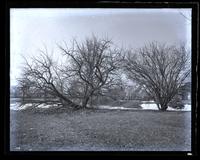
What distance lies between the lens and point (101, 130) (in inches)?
76.4

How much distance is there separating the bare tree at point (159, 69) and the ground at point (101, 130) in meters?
0.12

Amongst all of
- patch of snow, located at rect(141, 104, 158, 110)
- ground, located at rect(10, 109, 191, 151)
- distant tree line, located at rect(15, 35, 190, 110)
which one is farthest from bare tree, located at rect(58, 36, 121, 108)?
patch of snow, located at rect(141, 104, 158, 110)

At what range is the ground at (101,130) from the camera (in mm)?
1926

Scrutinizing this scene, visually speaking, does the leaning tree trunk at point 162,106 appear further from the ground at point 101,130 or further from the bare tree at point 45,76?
the bare tree at point 45,76

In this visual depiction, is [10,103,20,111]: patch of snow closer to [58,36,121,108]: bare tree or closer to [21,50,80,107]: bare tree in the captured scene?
[21,50,80,107]: bare tree

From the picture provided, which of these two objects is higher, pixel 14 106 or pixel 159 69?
pixel 159 69

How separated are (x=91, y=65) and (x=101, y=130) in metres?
0.39

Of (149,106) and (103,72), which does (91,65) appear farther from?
(149,106)

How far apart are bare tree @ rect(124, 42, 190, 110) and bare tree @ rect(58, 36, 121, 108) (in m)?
0.10

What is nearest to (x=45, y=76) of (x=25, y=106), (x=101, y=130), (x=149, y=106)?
(x=25, y=106)

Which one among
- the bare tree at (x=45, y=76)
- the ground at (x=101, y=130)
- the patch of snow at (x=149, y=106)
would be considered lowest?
the ground at (x=101, y=130)

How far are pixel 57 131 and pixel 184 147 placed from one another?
0.75 m

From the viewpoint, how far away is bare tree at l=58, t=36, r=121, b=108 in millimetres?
1951
